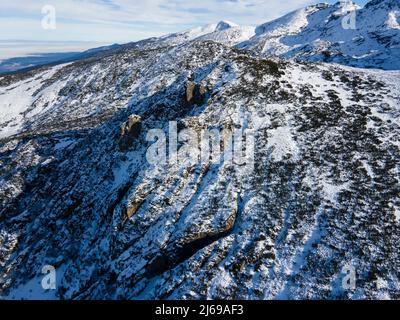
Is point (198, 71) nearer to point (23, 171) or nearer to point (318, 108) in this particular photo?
point (318, 108)

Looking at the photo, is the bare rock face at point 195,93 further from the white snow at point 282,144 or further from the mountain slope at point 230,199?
the white snow at point 282,144

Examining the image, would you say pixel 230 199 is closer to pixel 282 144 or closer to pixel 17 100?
pixel 282 144

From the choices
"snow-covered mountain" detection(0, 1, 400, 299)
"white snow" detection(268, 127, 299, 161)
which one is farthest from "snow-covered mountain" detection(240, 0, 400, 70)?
"white snow" detection(268, 127, 299, 161)

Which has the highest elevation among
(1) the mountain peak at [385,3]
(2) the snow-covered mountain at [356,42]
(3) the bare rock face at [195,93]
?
(1) the mountain peak at [385,3]

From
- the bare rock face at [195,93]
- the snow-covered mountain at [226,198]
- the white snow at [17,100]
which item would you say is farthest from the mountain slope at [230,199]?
the white snow at [17,100]

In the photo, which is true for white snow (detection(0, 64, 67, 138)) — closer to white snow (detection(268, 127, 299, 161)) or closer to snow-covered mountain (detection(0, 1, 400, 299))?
snow-covered mountain (detection(0, 1, 400, 299))

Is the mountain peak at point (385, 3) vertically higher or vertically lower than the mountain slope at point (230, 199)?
higher

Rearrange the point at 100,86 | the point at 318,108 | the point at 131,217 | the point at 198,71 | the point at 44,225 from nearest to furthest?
the point at 131,217, the point at 44,225, the point at 318,108, the point at 198,71, the point at 100,86

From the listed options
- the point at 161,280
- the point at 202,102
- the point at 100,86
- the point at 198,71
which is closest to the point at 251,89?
the point at 202,102
